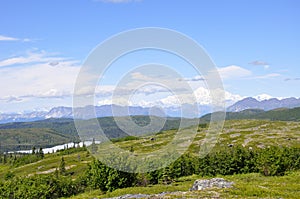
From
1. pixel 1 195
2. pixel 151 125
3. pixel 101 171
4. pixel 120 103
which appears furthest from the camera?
pixel 1 195

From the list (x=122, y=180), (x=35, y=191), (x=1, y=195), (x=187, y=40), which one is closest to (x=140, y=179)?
(x=122, y=180)

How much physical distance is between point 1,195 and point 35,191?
1262 cm

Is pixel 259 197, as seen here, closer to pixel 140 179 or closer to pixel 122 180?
pixel 122 180

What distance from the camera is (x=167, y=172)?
295ft

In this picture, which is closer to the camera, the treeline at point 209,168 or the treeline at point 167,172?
the treeline at point 209,168

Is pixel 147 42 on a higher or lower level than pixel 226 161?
higher

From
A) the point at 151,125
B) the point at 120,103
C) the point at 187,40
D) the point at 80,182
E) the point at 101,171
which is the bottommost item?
the point at 80,182

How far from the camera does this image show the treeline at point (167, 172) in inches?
2995

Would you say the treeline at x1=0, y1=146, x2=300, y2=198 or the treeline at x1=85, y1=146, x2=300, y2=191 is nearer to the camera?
the treeline at x1=85, y1=146, x2=300, y2=191

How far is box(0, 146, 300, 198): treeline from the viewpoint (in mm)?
76062

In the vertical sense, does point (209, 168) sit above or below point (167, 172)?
below

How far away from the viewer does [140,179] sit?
8444 centimetres

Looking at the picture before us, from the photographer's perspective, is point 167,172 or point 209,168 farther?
point 209,168

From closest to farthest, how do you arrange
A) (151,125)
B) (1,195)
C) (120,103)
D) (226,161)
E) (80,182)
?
(120,103) → (151,125) → (1,195) → (226,161) → (80,182)
